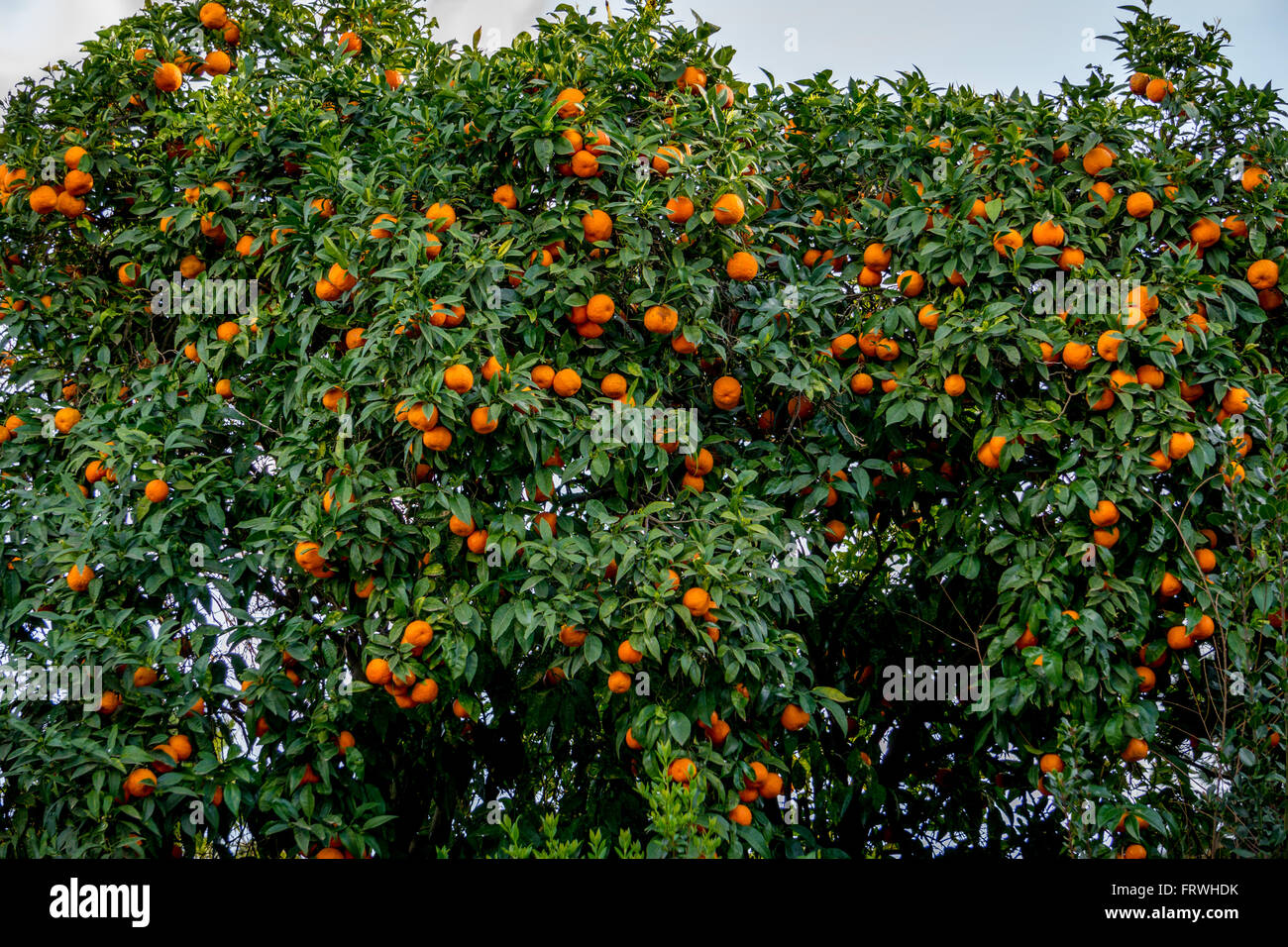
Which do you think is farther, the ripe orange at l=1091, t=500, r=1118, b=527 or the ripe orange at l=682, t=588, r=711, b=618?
the ripe orange at l=1091, t=500, r=1118, b=527

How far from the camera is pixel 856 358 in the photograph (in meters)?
3.98

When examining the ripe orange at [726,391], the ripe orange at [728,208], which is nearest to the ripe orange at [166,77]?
the ripe orange at [728,208]

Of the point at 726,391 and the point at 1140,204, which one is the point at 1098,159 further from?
the point at 726,391

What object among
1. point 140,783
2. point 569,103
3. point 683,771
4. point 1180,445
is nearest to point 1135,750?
point 1180,445

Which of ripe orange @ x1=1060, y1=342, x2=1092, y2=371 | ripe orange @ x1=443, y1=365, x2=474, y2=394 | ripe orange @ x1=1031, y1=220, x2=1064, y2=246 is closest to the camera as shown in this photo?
ripe orange @ x1=443, y1=365, x2=474, y2=394

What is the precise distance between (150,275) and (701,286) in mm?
2162

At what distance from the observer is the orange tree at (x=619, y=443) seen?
11.2 ft

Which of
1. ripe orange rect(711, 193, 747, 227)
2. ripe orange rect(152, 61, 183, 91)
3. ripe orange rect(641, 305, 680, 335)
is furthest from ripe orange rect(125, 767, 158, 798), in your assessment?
ripe orange rect(152, 61, 183, 91)

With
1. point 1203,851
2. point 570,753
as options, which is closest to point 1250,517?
point 1203,851

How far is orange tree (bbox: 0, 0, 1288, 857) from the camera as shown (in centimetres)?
342

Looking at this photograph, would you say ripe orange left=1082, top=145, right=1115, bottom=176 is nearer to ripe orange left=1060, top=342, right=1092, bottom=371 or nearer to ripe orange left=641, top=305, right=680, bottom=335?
ripe orange left=1060, top=342, right=1092, bottom=371

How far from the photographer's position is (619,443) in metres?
3.50

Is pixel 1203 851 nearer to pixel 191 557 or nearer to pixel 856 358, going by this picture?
pixel 856 358

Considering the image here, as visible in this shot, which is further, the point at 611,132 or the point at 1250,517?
the point at 611,132
